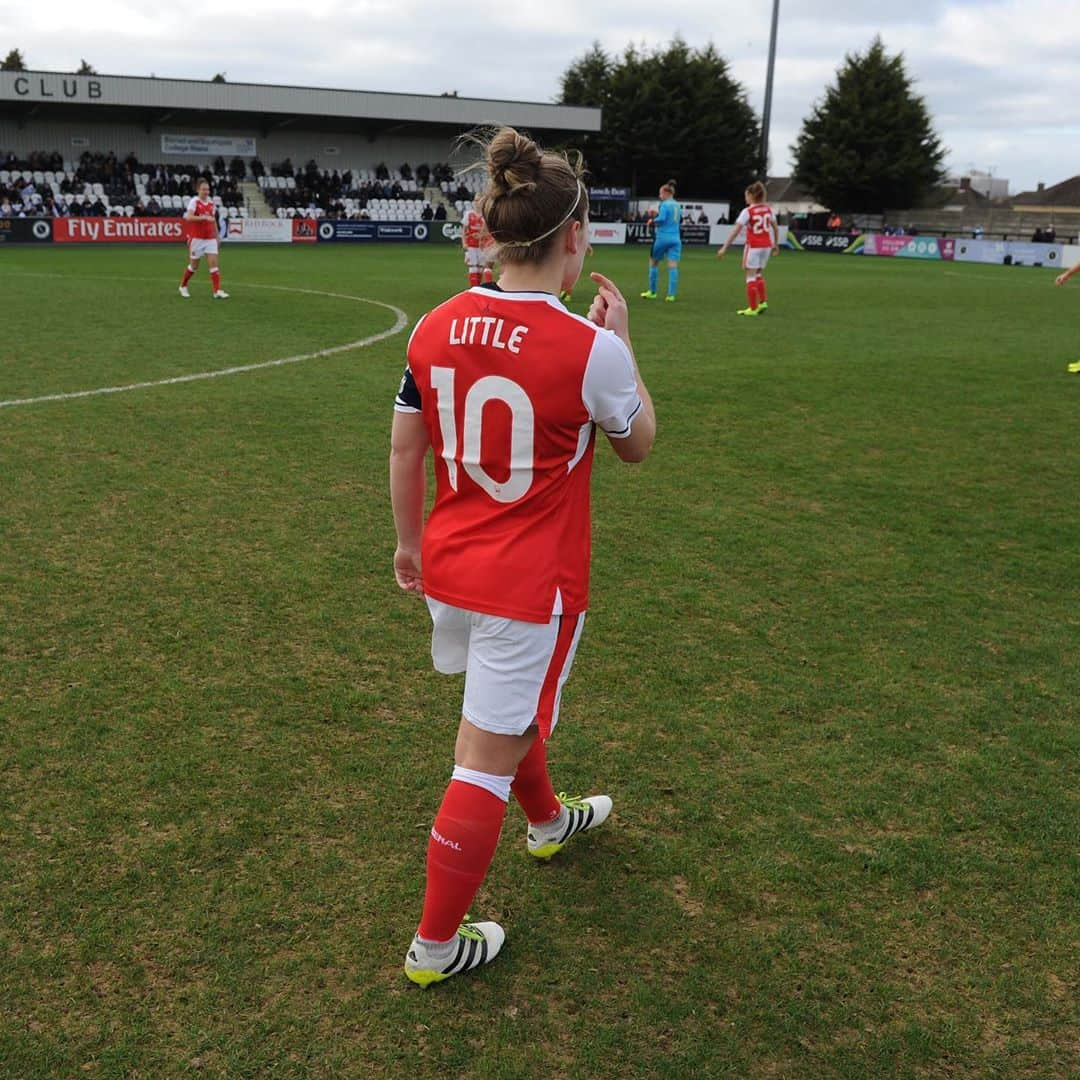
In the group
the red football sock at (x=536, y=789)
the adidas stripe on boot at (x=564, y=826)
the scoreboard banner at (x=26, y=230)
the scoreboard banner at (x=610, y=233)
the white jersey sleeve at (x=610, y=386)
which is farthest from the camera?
the scoreboard banner at (x=610, y=233)

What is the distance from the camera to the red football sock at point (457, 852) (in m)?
2.44

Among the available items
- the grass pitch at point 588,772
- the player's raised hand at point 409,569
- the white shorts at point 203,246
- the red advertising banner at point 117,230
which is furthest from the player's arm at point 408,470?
the red advertising banner at point 117,230

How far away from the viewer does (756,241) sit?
620 inches

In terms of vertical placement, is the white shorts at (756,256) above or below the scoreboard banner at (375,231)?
below

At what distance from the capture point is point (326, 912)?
277 cm

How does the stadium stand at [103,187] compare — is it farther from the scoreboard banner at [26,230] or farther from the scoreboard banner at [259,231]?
the scoreboard banner at [26,230]

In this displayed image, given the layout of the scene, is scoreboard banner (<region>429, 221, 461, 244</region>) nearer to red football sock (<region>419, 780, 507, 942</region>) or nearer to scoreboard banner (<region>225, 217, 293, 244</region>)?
scoreboard banner (<region>225, 217, 293, 244</region>)

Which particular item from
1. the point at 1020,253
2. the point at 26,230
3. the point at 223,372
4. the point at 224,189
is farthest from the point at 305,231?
the point at 223,372

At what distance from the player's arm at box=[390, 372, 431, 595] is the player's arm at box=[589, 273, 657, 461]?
0.45m

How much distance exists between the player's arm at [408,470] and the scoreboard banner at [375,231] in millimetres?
36724

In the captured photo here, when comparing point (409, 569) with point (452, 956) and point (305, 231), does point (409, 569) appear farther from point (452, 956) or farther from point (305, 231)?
point (305, 231)

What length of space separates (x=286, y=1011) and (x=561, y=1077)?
0.67m

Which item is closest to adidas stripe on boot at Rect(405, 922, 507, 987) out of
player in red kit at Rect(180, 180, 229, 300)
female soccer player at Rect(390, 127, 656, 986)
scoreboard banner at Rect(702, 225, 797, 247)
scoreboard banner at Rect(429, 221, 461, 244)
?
female soccer player at Rect(390, 127, 656, 986)

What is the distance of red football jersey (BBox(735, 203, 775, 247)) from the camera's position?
15.8 meters
